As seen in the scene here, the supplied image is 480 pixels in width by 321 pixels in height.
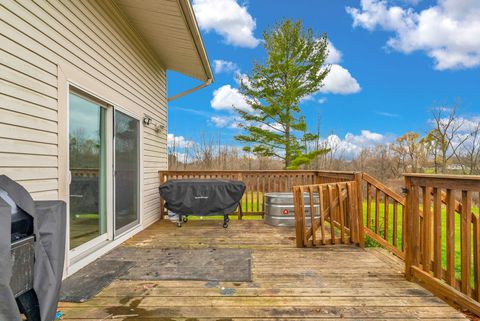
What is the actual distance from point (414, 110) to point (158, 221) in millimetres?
15531

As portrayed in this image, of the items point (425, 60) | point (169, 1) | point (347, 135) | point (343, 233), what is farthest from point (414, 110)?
point (169, 1)

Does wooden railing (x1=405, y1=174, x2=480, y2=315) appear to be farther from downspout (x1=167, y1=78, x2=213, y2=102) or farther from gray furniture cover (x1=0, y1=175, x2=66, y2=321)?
downspout (x1=167, y1=78, x2=213, y2=102)

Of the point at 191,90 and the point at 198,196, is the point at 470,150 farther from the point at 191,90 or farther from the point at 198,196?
the point at 198,196

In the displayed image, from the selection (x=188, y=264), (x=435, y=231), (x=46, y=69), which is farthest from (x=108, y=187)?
(x=435, y=231)

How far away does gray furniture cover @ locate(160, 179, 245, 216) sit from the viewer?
4.81 m

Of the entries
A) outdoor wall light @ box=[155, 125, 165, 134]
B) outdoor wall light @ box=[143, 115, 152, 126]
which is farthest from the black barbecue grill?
outdoor wall light @ box=[155, 125, 165, 134]

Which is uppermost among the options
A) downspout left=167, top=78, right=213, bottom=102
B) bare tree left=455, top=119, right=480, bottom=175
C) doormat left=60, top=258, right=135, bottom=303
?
downspout left=167, top=78, right=213, bottom=102

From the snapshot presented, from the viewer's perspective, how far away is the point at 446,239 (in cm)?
223

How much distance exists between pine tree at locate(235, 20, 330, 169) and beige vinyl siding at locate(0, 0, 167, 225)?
9.06m

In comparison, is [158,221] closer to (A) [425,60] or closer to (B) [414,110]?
(B) [414,110]

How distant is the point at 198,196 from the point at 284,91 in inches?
337

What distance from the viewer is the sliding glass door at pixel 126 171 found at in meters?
3.91

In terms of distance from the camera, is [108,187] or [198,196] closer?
[108,187]

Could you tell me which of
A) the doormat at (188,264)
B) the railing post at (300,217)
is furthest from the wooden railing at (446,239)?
the doormat at (188,264)
